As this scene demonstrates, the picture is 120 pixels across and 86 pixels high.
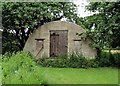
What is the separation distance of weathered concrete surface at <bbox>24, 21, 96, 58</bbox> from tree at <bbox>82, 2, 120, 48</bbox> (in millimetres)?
825

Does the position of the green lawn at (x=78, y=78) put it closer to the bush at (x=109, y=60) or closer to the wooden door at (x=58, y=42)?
the bush at (x=109, y=60)

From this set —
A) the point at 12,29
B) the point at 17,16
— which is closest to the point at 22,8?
the point at 17,16

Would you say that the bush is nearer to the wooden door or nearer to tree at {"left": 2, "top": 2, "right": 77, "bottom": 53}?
the wooden door

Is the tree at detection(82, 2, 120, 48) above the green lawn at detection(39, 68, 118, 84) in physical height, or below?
above

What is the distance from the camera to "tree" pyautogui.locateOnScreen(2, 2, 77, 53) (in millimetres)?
10508

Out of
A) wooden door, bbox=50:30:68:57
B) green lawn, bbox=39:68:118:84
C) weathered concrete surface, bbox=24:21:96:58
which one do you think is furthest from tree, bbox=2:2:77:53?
green lawn, bbox=39:68:118:84

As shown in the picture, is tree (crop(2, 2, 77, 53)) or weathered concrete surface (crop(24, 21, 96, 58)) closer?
weathered concrete surface (crop(24, 21, 96, 58))

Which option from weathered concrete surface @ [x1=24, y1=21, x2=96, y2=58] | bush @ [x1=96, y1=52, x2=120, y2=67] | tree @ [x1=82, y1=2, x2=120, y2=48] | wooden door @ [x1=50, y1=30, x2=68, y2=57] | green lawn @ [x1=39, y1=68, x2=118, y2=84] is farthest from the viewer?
wooden door @ [x1=50, y1=30, x2=68, y2=57]

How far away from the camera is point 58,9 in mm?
11156

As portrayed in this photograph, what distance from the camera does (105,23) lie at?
872cm

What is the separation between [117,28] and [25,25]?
3.92 meters

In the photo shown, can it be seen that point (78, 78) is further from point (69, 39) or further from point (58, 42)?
point (58, 42)

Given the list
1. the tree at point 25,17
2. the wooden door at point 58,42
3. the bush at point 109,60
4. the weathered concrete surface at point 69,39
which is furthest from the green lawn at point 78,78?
the tree at point 25,17

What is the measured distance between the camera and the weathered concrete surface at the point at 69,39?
1019 cm
